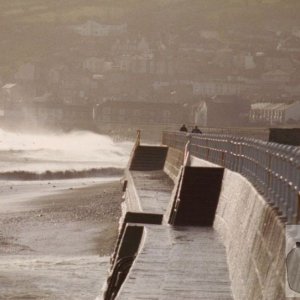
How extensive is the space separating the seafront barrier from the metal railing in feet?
0.04

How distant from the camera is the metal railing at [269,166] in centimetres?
1016

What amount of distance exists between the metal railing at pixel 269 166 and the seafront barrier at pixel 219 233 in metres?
0.01

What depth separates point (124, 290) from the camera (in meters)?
12.1

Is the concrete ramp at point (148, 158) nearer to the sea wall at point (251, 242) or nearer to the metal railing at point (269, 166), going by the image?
the metal railing at point (269, 166)

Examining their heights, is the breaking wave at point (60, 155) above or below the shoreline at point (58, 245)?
below

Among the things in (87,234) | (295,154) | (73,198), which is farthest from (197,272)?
(73,198)

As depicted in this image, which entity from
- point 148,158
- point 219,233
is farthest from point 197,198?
point 148,158

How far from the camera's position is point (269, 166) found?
43.9ft

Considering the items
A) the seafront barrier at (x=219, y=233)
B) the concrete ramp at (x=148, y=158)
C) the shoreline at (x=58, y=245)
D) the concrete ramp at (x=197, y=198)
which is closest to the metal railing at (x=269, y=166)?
the seafront barrier at (x=219, y=233)

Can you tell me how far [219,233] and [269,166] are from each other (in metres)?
4.18

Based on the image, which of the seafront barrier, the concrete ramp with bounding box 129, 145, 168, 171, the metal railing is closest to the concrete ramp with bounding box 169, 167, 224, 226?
the seafront barrier

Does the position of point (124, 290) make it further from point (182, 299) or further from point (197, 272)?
point (197, 272)

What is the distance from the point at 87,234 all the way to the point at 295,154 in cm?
1910

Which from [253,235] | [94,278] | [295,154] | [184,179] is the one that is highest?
[295,154]
